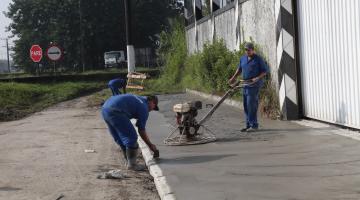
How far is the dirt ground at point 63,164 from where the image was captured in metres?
7.68

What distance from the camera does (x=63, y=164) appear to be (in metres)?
9.84

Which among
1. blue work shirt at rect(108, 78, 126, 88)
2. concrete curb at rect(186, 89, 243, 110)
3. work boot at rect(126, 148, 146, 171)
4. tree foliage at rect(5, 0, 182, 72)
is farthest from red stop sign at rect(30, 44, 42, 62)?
work boot at rect(126, 148, 146, 171)

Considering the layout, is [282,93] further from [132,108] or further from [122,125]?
[122,125]

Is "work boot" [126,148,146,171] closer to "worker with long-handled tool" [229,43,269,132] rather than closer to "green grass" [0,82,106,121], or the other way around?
"worker with long-handled tool" [229,43,269,132]

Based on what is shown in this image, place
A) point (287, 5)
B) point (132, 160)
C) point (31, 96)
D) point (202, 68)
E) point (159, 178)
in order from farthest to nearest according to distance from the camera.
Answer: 1. point (31, 96)
2. point (202, 68)
3. point (287, 5)
4. point (132, 160)
5. point (159, 178)

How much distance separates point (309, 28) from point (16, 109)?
1413 cm

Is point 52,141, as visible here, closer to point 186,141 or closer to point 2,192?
point 186,141

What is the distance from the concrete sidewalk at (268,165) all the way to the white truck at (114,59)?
4135cm

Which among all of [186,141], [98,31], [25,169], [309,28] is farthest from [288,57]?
→ [98,31]

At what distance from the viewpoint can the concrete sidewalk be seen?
21.5ft

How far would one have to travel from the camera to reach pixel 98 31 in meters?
58.0

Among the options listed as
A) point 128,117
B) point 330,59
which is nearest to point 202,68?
point 330,59

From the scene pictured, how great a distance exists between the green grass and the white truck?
2225 cm

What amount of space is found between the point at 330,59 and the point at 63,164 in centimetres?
506
